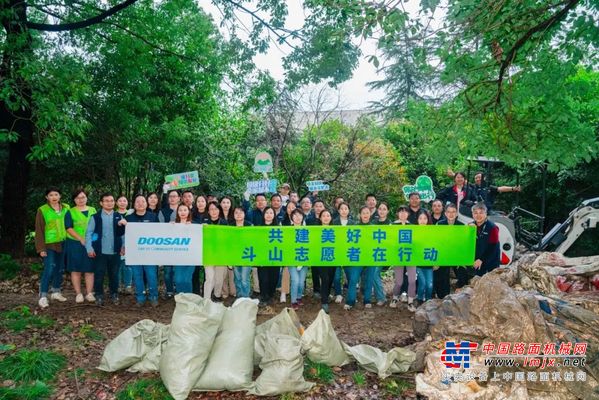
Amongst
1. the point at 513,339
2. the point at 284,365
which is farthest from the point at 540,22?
the point at 284,365

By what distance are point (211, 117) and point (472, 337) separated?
28.8 feet

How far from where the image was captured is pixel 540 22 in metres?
5.12

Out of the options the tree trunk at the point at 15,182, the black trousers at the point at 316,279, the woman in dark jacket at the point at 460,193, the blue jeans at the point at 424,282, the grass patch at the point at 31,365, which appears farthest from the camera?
the tree trunk at the point at 15,182

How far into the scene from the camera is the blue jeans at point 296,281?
670 cm

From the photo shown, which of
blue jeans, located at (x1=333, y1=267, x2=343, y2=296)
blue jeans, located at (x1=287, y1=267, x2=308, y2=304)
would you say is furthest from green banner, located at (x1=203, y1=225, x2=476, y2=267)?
blue jeans, located at (x1=333, y1=267, x2=343, y2=296)

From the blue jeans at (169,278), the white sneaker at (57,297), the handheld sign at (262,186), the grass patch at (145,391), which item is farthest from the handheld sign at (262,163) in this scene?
the grass patch at (145,391)

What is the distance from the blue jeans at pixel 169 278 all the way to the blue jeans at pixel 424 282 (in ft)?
13.1

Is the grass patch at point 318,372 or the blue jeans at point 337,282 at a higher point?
the blue jeans at point 337,282

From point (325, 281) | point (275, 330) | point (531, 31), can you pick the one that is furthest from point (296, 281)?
point (531, 31)

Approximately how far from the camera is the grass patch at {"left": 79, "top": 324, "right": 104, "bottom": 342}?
210 inches

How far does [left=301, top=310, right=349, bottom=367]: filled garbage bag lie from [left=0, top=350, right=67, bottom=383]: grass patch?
266cm

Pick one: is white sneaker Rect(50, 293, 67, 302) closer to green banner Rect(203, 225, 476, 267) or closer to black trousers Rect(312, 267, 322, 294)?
green banner Rect(203, 225, 476, 267)

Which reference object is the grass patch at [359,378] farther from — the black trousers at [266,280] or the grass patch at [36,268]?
the grass patch at [36,268]

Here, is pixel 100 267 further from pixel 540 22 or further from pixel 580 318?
pixel 540 22
